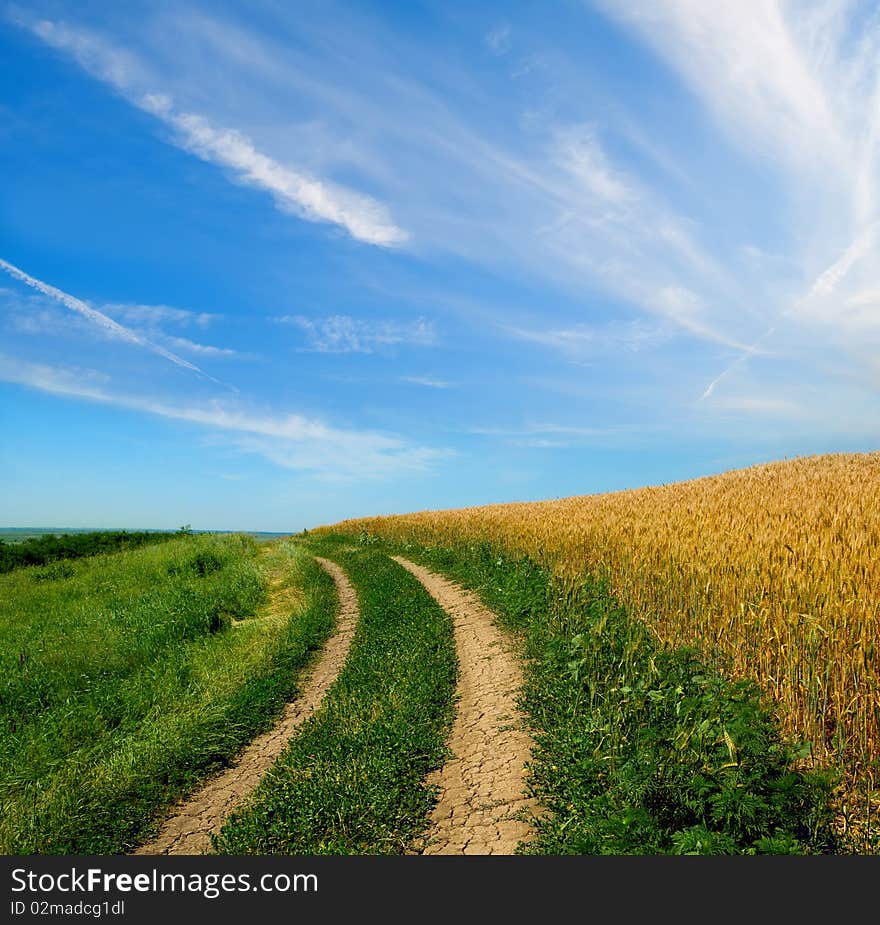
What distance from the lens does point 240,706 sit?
9273mm

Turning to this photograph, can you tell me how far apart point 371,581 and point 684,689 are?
1362 centimetres

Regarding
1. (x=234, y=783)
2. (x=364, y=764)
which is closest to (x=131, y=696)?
(x=234, y=783)

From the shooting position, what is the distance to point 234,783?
Answer: 284 inches

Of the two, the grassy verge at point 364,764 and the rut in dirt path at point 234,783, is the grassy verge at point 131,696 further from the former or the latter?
the grassy verge at point 364,764

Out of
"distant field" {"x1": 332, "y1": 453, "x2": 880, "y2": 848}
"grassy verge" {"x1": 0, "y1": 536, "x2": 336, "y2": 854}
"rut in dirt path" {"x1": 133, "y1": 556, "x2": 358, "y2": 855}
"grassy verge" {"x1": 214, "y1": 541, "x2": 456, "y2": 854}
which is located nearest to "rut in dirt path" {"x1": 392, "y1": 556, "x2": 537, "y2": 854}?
"grassy verge" {"x1": 214, "y1": 541, "x2": 456, "y2": 854}

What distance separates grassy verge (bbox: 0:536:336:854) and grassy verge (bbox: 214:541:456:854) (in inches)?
44.7

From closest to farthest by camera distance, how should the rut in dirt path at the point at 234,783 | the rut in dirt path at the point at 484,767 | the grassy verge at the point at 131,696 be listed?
the rut in dirt path at the point at 484,767, the rut in dirt path at the point at 234,783, the grassy verge at the point at 131,696

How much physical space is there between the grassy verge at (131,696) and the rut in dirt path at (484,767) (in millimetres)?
2981

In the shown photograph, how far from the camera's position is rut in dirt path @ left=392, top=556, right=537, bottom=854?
5672 mm

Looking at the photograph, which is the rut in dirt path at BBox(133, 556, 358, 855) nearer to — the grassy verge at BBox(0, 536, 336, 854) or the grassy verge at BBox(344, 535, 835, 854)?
the grassy verge at BBox(0, 536, 336, 854)

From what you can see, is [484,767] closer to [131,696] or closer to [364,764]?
[364,764]

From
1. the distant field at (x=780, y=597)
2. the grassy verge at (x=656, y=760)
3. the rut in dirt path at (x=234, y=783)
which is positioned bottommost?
the rut in dirt path at (x=234, y=783)

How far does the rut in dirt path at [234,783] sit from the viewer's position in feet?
20.0

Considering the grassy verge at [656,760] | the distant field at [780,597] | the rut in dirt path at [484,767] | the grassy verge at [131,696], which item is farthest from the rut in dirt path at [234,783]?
the distant field at [780,597]
